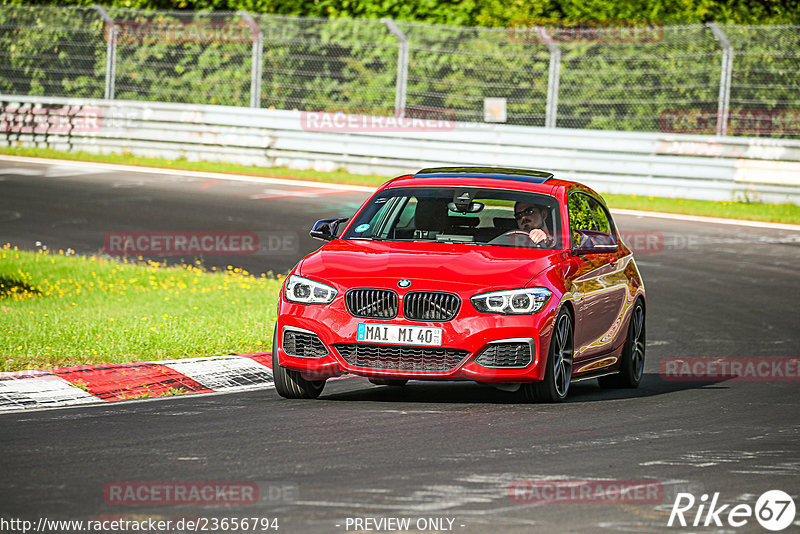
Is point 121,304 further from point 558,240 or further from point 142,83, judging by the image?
point 142,83

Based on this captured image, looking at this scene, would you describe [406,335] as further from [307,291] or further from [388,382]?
[388,382]

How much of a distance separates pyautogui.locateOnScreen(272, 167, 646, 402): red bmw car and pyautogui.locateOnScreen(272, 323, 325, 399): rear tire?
11mm

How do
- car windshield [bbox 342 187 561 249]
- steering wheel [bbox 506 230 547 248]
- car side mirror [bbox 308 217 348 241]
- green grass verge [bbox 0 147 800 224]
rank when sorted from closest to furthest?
steering wheel [bbox 506 230 547 248]
car windshield [bbox 342 187 561 249]
car side mirror [bbox 308 217 348 241]
green grass verge [bbox 0 147 800 224]

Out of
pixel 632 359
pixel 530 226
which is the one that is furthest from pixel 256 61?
pixel 530 226

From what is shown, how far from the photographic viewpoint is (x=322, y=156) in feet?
90.5

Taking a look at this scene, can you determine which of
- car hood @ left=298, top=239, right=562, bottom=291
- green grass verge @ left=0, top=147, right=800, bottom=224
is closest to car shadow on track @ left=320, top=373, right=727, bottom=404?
car hood @ left=298, top=239, right=562, bottom=291

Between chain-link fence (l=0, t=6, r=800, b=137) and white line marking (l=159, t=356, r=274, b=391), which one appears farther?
chain-link fence (l=0, t=6, r=800, b=137)

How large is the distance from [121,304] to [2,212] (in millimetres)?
7843

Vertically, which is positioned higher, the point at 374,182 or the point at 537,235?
the point at 537,235

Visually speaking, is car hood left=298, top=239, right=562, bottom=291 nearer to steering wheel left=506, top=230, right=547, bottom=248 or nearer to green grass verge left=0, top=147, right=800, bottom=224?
steering wheel left=506, top=230, right=547, bottom=248

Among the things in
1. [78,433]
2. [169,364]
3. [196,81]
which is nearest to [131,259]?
[169,364]

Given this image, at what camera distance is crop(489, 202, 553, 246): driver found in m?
10.4

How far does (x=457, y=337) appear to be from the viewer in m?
9.25

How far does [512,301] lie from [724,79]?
52.6ft
